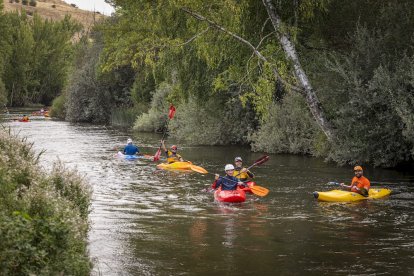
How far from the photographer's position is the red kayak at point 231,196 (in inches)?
698

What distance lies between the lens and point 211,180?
22.5 m

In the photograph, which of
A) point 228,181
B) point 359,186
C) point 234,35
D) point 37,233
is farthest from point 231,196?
point 37,233

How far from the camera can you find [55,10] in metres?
158

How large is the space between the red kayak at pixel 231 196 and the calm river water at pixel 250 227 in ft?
0.86

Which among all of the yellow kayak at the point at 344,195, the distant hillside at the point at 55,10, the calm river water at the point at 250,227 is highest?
the distant hillside at the point at 55,10

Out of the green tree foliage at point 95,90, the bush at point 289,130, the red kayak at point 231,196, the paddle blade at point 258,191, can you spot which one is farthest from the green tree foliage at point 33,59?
the red kayak at point 231,196

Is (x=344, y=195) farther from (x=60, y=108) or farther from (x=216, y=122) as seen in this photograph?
(x=60, y=108)

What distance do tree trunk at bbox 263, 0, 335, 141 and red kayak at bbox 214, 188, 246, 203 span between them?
761 cm

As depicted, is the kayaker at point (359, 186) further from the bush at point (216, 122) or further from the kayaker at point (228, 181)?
the bush at point (216, 122)

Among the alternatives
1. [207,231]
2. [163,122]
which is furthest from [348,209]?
[163,122]

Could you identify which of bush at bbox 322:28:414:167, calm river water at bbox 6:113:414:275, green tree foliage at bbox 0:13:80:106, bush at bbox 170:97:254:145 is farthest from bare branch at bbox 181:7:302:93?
green tree foliage at bbox 0:13:80:106

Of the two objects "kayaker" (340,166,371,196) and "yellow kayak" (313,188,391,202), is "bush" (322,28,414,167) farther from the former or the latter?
"kayaker" (340,166,371,196)

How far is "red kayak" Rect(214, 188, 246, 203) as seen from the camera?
17.7m

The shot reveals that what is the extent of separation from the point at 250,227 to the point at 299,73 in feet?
35.9
